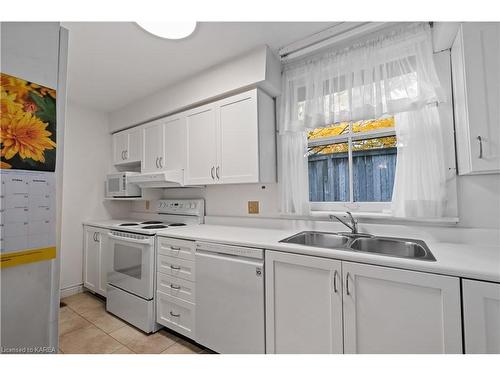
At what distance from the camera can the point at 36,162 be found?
0.80 m

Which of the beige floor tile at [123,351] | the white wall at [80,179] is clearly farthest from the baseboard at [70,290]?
the beige floor tile at [123,351]

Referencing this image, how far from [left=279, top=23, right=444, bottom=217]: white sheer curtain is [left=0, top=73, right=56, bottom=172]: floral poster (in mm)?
1588

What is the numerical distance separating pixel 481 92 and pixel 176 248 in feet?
7.12

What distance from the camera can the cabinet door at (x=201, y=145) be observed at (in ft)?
7.04

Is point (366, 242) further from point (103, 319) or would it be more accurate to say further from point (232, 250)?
point (103, 319)

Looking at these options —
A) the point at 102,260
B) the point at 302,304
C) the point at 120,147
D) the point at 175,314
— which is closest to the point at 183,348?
the point at 175,314

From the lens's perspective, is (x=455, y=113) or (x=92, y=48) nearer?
(x=455, y=113)

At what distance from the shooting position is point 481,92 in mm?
1138

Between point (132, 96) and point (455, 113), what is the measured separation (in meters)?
3.09

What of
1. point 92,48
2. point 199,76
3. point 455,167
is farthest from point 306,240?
point 92,48

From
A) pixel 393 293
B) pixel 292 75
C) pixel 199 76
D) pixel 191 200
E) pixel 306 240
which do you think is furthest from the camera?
pixel 191 200

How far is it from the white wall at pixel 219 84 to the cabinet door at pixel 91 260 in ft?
5.04
